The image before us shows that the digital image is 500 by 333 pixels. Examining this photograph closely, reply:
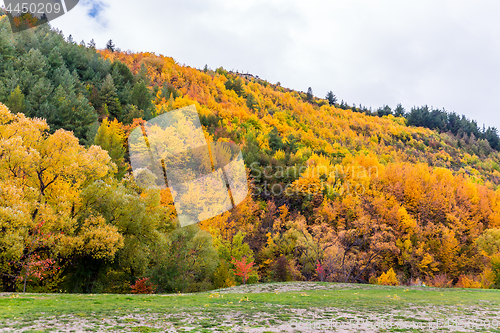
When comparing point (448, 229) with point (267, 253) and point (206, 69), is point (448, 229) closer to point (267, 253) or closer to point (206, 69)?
point (267, 253)

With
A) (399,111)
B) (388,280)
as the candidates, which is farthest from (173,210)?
(399,111)

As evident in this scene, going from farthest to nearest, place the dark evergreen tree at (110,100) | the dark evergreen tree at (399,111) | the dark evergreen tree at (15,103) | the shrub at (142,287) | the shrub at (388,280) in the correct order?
1. the dark evergreen tree at (399,111)
2. the dark evergreen tree at (110,100)
3. the shrub at (388,280)
4. the dark evergreen tree at (15,103)
5. the shrub at (142,287)

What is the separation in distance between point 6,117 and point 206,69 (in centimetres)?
10971

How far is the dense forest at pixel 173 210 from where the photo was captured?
21891mm

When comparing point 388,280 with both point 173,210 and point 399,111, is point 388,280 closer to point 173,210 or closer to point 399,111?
point 173,210

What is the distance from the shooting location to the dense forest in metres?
21.9

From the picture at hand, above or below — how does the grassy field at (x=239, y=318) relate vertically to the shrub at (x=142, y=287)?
above

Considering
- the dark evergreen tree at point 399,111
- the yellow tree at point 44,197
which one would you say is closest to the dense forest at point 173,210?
the yellow tree at point 44,197

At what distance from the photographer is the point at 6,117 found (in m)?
22.5

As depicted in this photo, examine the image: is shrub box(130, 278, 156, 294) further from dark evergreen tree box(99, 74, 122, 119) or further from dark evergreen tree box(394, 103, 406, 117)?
dark evergreen tree box(394, 103, 406, 117)

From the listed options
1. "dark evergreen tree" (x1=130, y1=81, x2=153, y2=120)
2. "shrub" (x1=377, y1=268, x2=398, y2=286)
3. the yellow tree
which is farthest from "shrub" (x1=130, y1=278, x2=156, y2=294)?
"dark evergreen tree" (x1=130, y1=81, x2=153, y2=120)

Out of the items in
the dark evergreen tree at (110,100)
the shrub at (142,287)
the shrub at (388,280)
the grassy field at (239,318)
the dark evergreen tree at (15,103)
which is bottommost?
the shrub at (388,280)

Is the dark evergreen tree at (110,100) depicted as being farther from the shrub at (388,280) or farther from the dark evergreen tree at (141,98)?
the shrub at (388,280)

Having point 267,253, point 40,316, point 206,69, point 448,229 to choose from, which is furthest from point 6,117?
point 206,69
